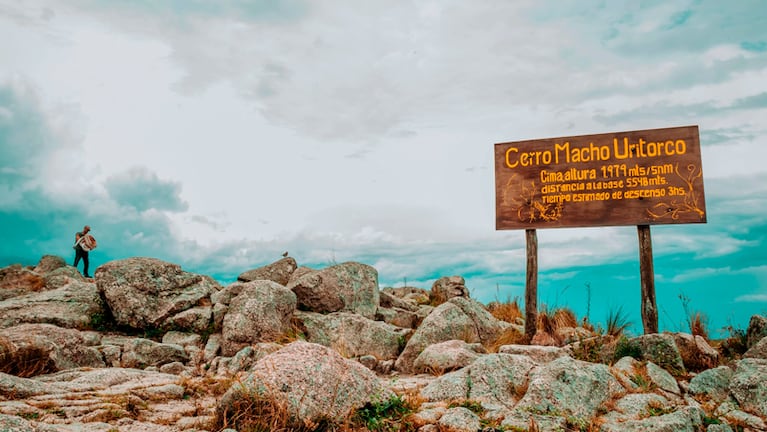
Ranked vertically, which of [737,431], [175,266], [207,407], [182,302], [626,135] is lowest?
[737,431]

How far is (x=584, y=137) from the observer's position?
14602 mm

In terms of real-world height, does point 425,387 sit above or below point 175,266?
below

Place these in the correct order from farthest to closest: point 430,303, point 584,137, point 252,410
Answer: point 430,303 → point 584,137 → point 252,410

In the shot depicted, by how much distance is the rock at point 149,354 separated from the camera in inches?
484

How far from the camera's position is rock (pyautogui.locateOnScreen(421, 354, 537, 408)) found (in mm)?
8648

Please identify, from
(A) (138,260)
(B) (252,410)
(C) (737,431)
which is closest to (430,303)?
(A) (138,260)

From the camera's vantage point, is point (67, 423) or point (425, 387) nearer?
point (67, 423)

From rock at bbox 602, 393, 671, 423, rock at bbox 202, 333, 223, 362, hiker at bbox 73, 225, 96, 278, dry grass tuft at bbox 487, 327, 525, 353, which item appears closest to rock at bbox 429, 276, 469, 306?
dry grass tuft at bbox 487, 327, 525, 353

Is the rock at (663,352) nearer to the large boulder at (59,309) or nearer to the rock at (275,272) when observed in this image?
the rock at (275,272)

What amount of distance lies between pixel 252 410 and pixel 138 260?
9678mm

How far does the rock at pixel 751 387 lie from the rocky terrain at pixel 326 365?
21mm

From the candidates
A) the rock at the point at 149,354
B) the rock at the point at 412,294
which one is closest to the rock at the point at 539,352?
the rock at the point at 149,354

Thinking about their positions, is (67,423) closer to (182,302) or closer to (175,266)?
(182,302)

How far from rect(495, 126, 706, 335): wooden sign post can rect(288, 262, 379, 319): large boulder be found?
4.24m
